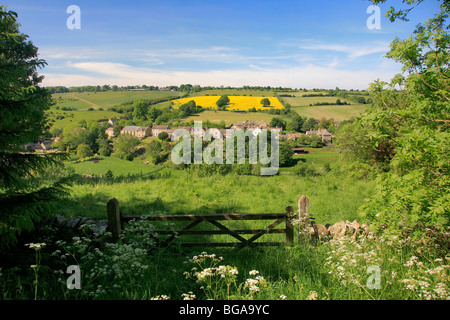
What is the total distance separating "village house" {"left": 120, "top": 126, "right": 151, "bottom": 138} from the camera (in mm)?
49487

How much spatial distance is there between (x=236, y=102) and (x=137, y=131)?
28039 millimetres

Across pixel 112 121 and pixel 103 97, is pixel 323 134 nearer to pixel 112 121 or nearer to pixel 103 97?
pixel 112 121

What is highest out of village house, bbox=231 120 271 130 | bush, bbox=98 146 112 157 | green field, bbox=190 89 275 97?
green field, bbox=190 89 275 97

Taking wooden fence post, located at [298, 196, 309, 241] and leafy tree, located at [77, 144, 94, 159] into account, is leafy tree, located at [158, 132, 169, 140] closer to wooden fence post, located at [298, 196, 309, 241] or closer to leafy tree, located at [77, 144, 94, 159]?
leafy tree, located at [77, 144, 94, 159]

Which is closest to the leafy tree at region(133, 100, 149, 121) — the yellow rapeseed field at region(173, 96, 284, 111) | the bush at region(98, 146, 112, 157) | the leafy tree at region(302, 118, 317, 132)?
the yellow rapeseed field at region(173, 96, 284, 111)

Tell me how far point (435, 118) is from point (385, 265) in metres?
2.93

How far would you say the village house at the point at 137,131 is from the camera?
162 ft

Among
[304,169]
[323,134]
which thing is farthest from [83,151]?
[323,134]

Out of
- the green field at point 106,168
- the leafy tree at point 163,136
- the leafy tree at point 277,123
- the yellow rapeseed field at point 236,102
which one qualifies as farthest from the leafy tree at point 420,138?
the yellow rapeseed field at point 236,102

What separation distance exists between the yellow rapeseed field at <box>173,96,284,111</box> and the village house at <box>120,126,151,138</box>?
13.0m

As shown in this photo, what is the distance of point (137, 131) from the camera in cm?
5053

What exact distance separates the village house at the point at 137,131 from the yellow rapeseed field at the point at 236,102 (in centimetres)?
1296

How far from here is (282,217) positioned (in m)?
6.44
